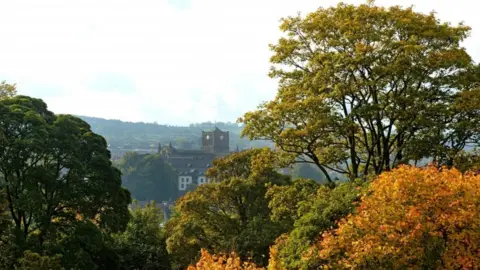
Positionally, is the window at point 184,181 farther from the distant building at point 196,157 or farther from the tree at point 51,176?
the tree at point 51,176

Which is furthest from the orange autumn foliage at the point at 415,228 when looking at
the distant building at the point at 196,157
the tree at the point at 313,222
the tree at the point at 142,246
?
the distant building at the point at 196,157

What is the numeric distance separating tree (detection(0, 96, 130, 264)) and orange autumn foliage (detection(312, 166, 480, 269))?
10733 millimetres

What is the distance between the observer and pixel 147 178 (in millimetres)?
102750

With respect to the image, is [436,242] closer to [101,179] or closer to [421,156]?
[421,156]

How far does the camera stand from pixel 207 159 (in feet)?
449

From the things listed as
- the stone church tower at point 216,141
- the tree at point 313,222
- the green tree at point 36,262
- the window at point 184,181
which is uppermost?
the stone church tower at point 216,141

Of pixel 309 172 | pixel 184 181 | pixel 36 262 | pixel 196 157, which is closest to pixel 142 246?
pixel 36 262

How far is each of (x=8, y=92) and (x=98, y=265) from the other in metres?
12.2

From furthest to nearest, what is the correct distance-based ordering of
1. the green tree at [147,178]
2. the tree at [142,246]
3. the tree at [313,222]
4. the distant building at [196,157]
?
the distant building at [196,157] < the green tree at [147,178] < the tree at [142,246] < the tree at [313,222]

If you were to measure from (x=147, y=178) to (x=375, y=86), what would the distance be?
88.6 metres

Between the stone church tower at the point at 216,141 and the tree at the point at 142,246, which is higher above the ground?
the stone church tower at the point at 216,141

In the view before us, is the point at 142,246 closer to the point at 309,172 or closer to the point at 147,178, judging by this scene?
the point at 147,178

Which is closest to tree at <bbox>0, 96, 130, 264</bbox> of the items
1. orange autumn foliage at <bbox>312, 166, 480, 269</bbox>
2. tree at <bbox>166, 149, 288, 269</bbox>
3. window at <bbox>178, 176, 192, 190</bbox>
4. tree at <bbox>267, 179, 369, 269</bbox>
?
tree at <bbox>166, 149, 288, 269</bbox>

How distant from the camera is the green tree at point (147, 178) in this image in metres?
102
